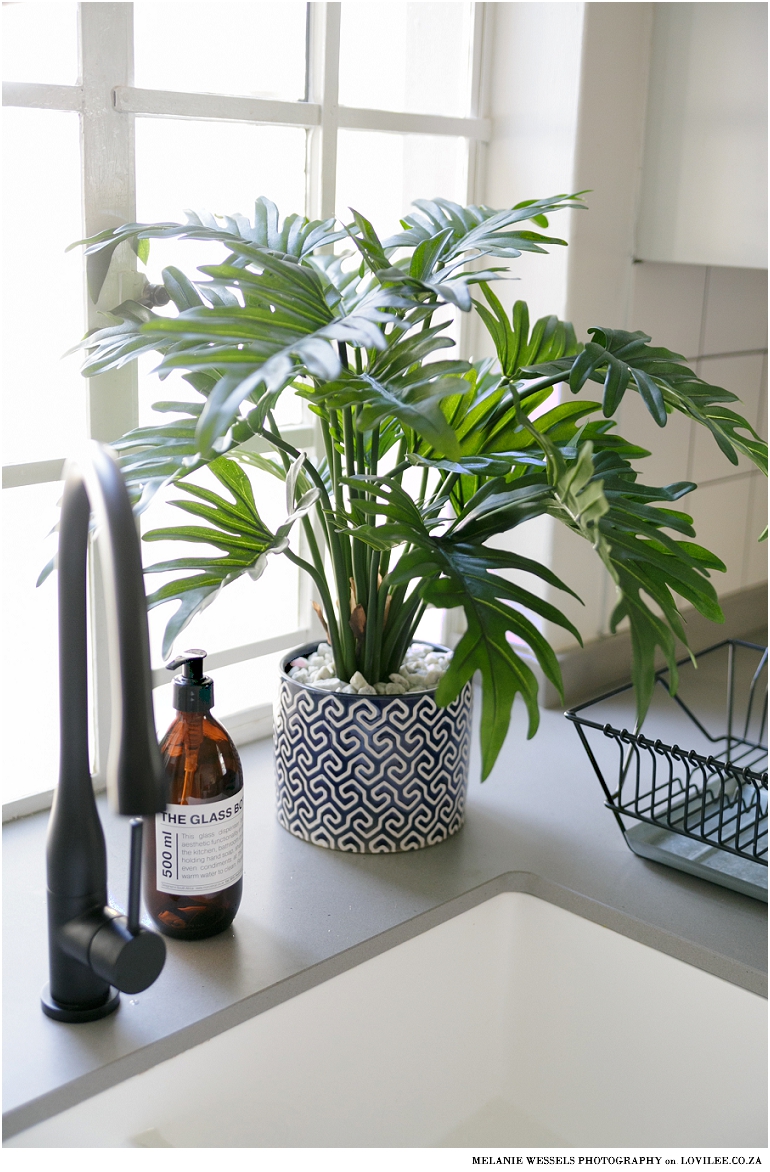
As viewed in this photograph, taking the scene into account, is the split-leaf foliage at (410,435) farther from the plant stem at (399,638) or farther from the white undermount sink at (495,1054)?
the white undermount sink at (495,1054)

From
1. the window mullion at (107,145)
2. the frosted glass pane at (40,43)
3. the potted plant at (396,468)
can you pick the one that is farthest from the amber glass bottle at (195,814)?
the frosted glass pane at (40,43)

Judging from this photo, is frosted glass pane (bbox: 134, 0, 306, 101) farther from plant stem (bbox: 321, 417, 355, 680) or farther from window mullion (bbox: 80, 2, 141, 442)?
plant stem (bbox: 321, 417, 355, 680)

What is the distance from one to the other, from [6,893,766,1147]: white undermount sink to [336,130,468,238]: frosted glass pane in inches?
31.8

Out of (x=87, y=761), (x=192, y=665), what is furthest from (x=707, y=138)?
(x=87, y=761)

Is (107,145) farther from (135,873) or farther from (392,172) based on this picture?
(135,873)

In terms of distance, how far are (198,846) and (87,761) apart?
0.15 m

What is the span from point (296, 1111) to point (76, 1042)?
215mm

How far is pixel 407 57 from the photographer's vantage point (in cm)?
134

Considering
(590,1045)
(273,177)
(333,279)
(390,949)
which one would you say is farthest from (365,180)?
(590,1045)

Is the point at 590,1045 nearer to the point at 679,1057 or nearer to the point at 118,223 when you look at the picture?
the point at 679,1057

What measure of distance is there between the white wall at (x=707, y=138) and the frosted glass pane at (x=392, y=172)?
249mm

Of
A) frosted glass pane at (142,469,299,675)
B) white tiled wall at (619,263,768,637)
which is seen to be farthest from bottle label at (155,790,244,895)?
white tiled wall at (619,263,768,637)

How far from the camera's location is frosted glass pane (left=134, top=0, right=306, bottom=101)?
3.57 ft

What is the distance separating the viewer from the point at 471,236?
37.0 inches
